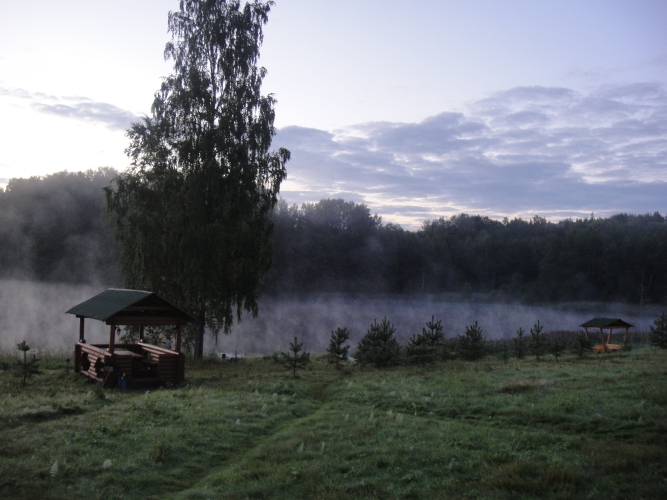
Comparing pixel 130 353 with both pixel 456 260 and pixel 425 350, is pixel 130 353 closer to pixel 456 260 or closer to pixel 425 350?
pixel 425 350

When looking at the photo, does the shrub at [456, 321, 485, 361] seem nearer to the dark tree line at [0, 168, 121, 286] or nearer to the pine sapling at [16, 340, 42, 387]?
the pine sapling at [16, 340, 42, 387]

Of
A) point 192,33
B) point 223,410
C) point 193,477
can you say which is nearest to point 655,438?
point 193,477

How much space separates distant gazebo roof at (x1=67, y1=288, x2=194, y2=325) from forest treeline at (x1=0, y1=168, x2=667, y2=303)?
35521mm

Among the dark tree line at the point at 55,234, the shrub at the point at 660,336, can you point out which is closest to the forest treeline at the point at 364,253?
the dark tree line at the point at 55,234

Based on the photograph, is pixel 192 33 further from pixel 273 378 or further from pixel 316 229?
pixel 316 229

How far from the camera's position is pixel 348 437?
9516 mm

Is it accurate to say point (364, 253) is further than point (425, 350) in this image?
Yes

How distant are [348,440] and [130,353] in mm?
10330

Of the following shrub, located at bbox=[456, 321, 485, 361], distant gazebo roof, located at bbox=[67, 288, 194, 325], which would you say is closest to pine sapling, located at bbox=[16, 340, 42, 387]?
distant gazebo roof, located at bbox=[67, 288, 194, 325]

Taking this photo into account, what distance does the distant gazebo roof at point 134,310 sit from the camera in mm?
16406

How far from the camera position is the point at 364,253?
8081 centimetres

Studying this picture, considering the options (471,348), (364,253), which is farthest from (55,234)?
(471,348)

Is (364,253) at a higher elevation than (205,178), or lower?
lower

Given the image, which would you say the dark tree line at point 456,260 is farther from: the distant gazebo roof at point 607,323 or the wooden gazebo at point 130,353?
the wooden gazebo at point 130,353
